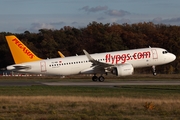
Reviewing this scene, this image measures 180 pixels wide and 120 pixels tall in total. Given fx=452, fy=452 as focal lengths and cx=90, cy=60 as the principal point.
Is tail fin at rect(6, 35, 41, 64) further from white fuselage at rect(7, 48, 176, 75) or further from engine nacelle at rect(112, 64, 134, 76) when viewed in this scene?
engine nacelle at rect(112, 64, 134, 76)

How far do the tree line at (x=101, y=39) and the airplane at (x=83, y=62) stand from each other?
28.2m

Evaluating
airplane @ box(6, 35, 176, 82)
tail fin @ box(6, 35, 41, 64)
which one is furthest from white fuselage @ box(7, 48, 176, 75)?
tail fin @ box(6, 35, 41, 64)

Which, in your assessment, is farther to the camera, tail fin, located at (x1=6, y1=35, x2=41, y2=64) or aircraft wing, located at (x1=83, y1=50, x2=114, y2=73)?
tail fin, located at (x1=6, y1=35, x2=41, y2=64)

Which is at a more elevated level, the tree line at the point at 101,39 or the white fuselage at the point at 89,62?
the tree line at the point at 101,39

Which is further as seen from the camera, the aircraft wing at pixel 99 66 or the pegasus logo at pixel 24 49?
the pegasus logo at pixel 24 49

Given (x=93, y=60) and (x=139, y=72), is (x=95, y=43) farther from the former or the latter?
(x=93, y=60)

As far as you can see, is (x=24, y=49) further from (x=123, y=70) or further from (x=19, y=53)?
(x=123, y=70)

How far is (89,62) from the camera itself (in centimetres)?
5000

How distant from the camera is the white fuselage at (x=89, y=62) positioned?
49.2m

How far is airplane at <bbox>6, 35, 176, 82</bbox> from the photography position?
48.8 m

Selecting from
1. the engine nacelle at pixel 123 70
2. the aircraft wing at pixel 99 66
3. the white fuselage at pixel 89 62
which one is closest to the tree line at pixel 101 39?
the white fuselage at pixel 89 62

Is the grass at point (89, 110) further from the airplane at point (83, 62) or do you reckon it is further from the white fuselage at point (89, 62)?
the white fuselage at point (89, 62)

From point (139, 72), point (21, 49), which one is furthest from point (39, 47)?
point (21, 49)

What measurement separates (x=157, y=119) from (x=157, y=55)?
33.0 m
